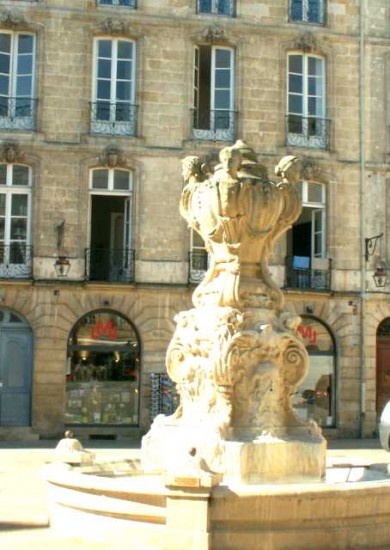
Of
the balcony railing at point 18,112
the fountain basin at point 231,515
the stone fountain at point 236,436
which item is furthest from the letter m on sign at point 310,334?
the fountain basin at point 231,515

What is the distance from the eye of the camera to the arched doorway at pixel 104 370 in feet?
80.4

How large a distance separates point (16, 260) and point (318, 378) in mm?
8369

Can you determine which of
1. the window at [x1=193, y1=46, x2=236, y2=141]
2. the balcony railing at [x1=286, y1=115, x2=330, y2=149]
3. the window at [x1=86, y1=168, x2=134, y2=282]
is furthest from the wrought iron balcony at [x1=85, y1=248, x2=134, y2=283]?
the balcony railing at [x1=286, y1=115, x2=330, y2=149]

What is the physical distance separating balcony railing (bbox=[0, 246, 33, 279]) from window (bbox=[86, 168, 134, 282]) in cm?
148

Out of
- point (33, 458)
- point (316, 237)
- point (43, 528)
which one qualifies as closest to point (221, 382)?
point (43, 528)

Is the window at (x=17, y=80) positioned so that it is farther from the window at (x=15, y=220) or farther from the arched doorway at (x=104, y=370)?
the arched doorway at (x=104, y=370)

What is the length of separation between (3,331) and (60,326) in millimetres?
1398

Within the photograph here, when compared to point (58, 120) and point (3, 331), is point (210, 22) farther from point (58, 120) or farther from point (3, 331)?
point (3, 331)

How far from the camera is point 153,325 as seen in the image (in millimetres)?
24734

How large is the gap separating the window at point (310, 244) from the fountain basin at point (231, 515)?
17.2m

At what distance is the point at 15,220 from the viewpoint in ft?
80.7

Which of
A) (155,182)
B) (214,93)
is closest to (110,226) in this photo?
(155,182)

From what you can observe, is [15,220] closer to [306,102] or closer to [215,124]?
[215,124]

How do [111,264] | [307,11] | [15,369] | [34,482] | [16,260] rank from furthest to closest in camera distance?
Result: [307,11], [111,264], [16,260], [15,369], [34,482]
